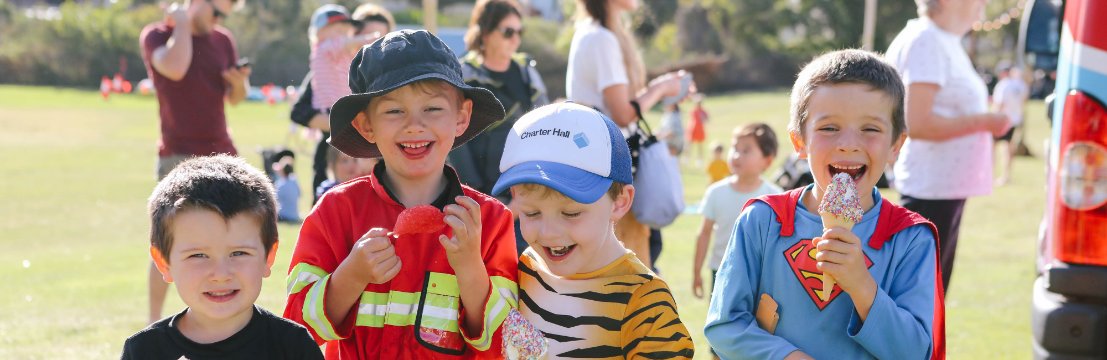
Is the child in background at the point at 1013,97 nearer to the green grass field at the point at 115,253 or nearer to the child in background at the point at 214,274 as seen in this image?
the green grass field at the point at 115,253

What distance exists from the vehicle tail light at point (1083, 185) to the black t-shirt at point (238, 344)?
2.95 m

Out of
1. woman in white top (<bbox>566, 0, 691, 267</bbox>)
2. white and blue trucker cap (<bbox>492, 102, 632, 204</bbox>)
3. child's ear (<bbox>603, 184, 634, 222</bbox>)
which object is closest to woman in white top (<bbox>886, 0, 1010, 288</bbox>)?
woman in white top (<bbox>566, 0, 691, 267</bbox>)

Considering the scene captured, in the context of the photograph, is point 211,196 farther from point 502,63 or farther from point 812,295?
point 502,63

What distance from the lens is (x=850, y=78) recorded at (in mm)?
3082

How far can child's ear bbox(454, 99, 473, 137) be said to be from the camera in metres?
3.27

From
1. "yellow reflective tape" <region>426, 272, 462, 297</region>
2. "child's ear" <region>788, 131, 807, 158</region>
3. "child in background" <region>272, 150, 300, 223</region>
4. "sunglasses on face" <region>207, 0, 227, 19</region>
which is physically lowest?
"child in background" <region>272, 150, 300, 223</region>

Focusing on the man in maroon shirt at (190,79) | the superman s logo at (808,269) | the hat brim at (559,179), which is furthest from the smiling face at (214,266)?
the man in maroon shirt at (190,79)

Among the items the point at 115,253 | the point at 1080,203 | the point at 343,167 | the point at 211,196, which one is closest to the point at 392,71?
the point at 211,196

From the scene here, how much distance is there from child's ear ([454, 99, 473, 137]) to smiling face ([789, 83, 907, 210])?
3.10 feet

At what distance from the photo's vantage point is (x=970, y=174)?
18.1ft

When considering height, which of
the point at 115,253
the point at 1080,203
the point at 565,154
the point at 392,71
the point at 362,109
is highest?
the point at 392,71

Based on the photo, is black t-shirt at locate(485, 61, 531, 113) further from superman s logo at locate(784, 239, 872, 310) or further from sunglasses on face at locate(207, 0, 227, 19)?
superman s logo at locate(784, 239, 872, 310)

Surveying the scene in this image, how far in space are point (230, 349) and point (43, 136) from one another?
2613 centimetres

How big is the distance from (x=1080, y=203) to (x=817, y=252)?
1929mm
